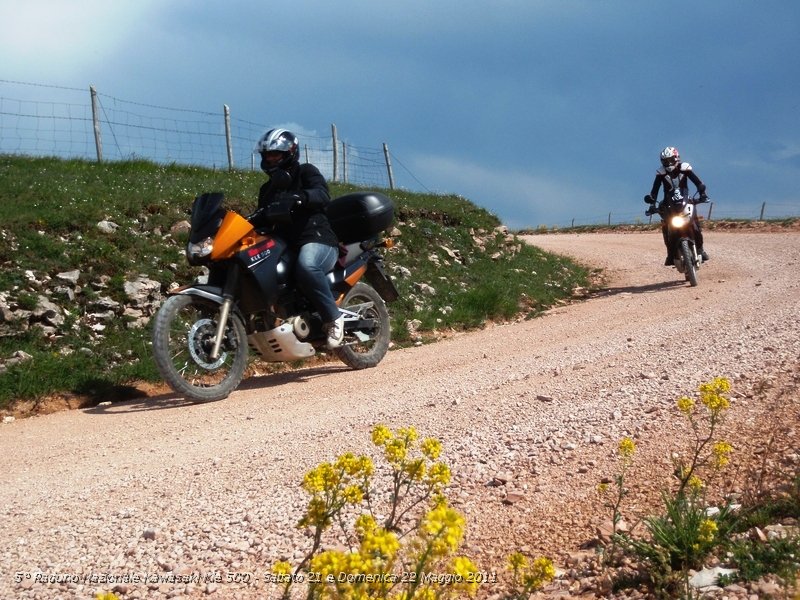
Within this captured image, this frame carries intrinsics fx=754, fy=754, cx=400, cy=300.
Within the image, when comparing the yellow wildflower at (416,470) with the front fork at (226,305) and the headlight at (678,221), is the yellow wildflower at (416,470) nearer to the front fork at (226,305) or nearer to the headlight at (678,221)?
the front fork at (226,305)

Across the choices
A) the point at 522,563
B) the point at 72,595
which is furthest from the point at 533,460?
the point at 72,595

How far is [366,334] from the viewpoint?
305 inches

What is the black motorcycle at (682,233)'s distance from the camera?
40.2 feet

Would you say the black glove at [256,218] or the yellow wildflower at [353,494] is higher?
the black glove at [256,218]

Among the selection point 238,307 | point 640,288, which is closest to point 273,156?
point 238,307

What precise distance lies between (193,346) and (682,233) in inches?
355

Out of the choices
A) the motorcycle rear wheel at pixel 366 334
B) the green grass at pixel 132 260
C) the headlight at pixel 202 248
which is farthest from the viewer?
the motorcycle rear wheel at pixel 366 334

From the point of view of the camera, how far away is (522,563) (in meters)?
2.09

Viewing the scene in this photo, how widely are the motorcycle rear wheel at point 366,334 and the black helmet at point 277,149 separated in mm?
1515

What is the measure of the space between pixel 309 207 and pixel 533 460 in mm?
3935

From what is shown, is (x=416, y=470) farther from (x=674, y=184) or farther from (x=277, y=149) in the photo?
(x=674, y=184)

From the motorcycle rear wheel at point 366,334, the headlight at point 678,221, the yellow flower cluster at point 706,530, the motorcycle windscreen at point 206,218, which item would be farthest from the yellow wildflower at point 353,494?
the headlight at point 678,221

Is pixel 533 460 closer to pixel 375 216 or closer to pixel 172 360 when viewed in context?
pixel 172 360

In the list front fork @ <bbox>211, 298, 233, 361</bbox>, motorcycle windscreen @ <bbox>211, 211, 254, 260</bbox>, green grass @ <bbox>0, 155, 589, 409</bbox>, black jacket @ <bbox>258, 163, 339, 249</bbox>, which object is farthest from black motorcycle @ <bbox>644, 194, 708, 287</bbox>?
front fork @ <bbox>211, 298, 233, 361</bbox>
